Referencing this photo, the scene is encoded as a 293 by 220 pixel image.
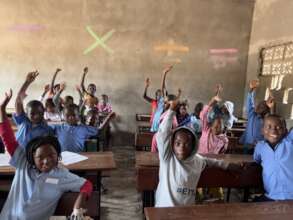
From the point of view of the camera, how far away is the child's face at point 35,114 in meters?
2.72

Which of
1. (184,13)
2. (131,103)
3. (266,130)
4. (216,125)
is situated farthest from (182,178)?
(184,13)

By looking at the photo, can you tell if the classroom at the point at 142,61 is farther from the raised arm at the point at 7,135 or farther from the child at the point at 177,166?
the raised arm at the point at 7,135

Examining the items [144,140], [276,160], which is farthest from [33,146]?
[144,140]

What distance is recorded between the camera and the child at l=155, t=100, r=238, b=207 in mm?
1958

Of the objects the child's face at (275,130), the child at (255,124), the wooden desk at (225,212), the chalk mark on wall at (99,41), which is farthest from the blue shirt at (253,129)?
the chalk mark on wall at (99,41)

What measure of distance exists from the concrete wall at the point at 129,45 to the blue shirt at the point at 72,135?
138 inches

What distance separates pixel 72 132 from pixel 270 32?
4.63m

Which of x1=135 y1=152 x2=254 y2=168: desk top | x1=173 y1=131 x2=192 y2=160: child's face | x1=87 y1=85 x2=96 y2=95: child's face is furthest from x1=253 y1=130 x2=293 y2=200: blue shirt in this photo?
x1=87 y1=85 x2=96 y2=95: child's face

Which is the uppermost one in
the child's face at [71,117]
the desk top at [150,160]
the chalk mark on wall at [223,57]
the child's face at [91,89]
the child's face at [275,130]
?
the chalk mark on wall at [223,57]

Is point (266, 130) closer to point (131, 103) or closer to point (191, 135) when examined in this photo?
point (191, 135)

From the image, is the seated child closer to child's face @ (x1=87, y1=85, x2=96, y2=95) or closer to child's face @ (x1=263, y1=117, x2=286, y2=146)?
child's face @ (x1=87, y1=85, x2=96, y2=95)

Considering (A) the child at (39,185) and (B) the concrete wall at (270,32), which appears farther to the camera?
(B) the concrete wall at (270,32)

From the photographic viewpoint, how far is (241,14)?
666cm

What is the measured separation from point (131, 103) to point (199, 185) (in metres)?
4.53
